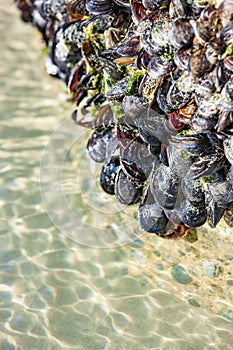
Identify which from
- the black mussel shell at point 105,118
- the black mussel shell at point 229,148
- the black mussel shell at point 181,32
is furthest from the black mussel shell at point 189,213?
the black mussel shell at point 181,32

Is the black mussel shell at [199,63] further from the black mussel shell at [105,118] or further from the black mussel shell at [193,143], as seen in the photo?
the black mussel shell at [105,118]

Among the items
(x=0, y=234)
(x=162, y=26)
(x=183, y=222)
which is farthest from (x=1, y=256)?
(x=162, y=26)

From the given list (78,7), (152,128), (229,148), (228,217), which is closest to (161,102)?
(152,128)

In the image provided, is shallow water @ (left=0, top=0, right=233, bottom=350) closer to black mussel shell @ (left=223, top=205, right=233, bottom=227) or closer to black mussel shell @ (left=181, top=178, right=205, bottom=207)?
black mussel shell @ (left=223, top=205, right=233, bottom=227)

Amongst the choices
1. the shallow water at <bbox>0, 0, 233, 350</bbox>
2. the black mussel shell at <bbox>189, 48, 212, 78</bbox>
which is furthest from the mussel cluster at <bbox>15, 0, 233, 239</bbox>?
the shallow water at <bbox>0, 0, 233, 350</bbox>

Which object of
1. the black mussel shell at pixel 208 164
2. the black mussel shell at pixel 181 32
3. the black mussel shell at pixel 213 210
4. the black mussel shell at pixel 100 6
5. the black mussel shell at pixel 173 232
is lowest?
the black mussel shell at pixel 173 232

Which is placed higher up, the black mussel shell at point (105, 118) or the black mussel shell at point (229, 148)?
the black mussel shell at point (229, 148)
